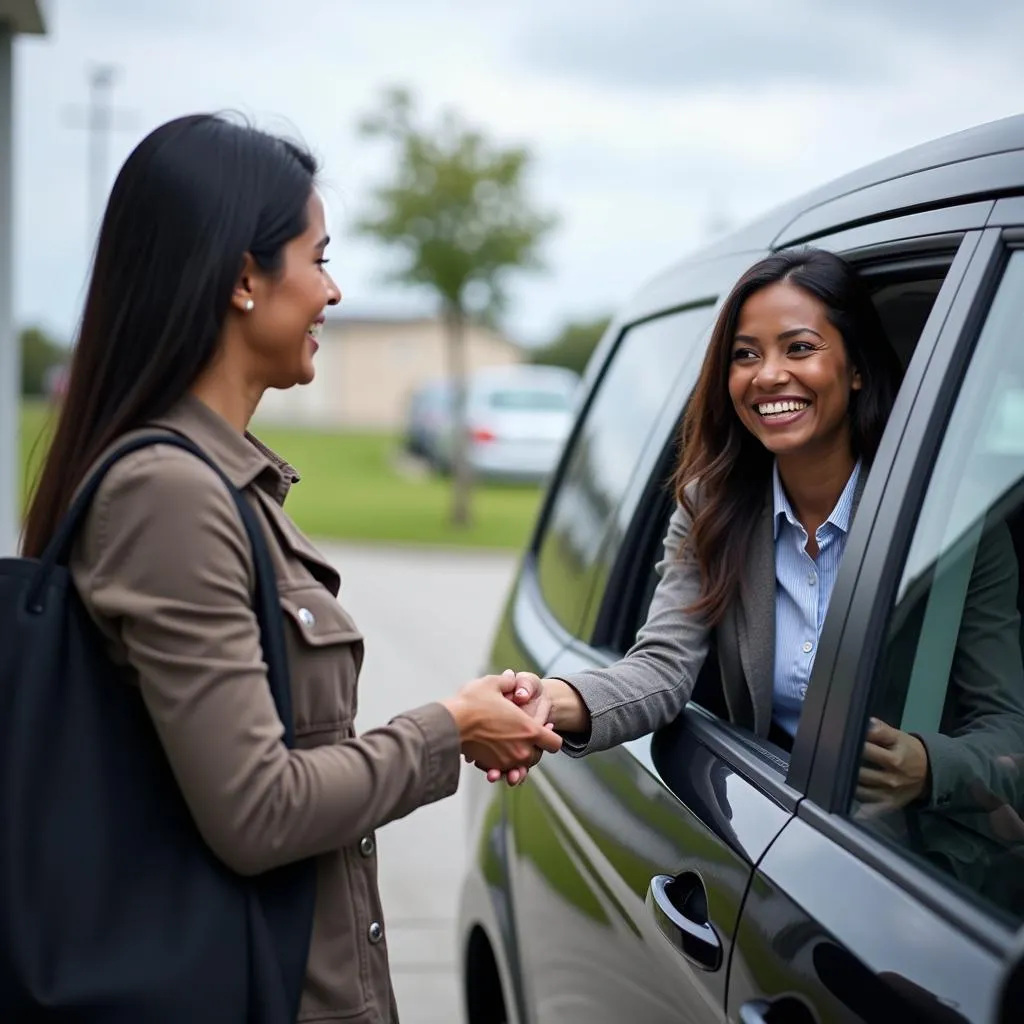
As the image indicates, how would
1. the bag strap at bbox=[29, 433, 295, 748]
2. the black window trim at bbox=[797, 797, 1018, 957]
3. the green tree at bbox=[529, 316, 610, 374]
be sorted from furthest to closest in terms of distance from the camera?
the green tree at bbox=[529, 316, 610, 374] → the bag strap at bbox=[29, 433, 295, 748] → the black window trim at bbox=[797, 797, 1018, 957]

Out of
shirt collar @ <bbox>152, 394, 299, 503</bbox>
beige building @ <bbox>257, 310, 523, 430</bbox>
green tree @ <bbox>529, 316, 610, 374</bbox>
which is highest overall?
shirt collar @ <bbox>152, 394, 299, 503</bbox>

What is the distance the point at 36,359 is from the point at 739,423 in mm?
51322

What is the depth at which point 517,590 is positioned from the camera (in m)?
3.52

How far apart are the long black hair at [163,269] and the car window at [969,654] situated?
2.69 feet

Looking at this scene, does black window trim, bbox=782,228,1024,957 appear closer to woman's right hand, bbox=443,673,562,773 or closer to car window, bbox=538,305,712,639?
woman's right hand, bbox=443,673,562,773

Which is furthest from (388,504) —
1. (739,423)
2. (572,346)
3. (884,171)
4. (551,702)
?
A: (572,346)

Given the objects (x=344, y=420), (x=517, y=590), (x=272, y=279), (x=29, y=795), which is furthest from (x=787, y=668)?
(x=344, y=420)

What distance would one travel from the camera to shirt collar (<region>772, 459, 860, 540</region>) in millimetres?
2172

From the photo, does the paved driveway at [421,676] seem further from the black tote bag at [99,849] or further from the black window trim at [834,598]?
the black tote bag at [99,849]

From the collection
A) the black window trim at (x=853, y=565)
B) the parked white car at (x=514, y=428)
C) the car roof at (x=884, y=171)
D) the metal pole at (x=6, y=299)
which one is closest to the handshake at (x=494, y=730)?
the black window trim at (x=853, y=565)

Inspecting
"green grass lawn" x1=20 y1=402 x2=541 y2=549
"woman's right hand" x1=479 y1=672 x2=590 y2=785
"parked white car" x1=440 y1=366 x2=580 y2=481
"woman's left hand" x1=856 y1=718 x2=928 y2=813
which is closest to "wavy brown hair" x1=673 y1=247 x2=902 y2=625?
"woman's right hand" x1=479 y1=672 x2=590 y2=785

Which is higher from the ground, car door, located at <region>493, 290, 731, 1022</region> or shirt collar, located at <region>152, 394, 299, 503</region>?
shirt collar, located at <region>152, 394, 299, 503</region>

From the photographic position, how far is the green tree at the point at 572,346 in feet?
166

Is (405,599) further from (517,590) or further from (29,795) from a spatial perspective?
(29,795)
